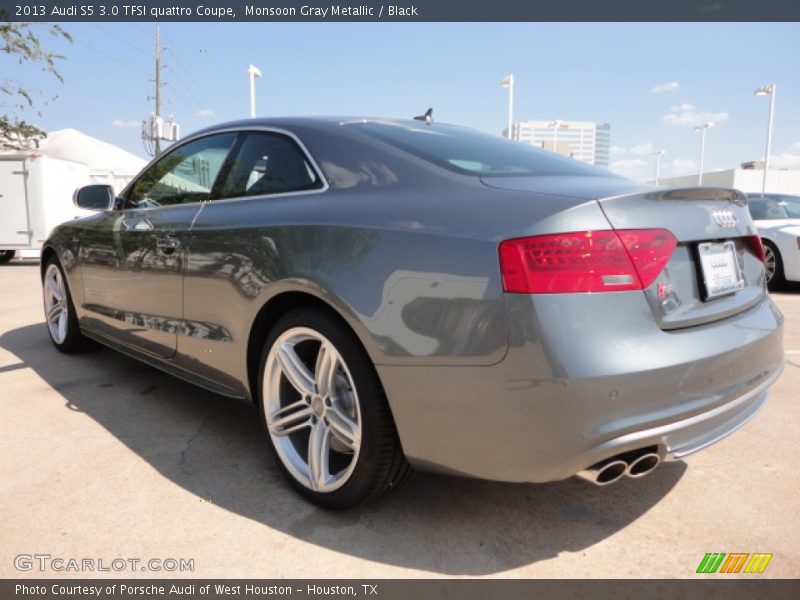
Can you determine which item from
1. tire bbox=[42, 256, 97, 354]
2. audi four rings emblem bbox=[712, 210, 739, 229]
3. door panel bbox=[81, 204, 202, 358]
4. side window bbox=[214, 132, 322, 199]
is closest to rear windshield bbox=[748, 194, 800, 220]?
audi four rings emblem bbox=[712, 210, 739, 229]

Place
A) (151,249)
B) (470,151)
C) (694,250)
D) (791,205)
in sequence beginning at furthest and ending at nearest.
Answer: (791,205) < (151,249) < (470,151) < (694,250)

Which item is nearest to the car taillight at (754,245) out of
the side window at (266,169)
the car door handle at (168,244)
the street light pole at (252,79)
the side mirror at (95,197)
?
the side window at (266,169)

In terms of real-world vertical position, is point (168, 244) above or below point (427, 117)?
below

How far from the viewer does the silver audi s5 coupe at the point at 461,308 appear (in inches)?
64.4

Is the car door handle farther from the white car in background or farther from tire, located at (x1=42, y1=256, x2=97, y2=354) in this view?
the white car in background

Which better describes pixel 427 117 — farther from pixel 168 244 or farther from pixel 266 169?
pixel 168 244

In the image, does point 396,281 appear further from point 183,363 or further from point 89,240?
point 89,240

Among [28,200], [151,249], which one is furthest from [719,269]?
[28,200]

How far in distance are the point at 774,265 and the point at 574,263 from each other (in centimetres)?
822

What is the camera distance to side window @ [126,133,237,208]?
2938 mm

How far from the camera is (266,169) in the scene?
2.62m

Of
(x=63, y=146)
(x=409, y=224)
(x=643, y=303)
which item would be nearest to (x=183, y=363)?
(x=409, y=224)

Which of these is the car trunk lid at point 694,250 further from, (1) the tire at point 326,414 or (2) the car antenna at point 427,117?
(2) the car antenna at point 427,117
